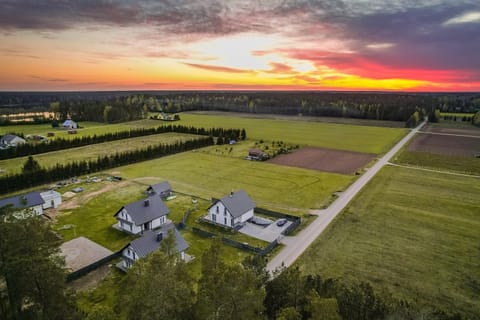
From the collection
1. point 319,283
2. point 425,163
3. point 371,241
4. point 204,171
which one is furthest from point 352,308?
point 425,163

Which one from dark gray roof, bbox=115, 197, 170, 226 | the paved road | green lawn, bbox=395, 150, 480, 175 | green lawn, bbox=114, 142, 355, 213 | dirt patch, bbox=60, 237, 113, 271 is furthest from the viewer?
green lawn, bbox=395, 150, 480, 175

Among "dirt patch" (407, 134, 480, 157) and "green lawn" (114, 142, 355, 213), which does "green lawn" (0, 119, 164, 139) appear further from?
"dirt patch" (407, 134, 480, 157)

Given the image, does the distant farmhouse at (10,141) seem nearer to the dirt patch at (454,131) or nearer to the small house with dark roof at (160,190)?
the small house with dark roof at (160,190)

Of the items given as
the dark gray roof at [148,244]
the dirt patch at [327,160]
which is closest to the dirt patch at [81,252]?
the dark gray roof at [148,244]

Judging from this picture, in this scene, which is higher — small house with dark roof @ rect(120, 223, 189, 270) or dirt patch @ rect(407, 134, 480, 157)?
dirt patch @ rect(407, 134, 480, 157)

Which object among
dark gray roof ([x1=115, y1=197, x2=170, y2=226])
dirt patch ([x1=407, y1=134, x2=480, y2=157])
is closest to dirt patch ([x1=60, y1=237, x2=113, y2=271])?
dark gray roof ([x1=115, y1=197, x2=170, y2=226])

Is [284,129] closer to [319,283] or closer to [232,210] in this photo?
[232,210]
